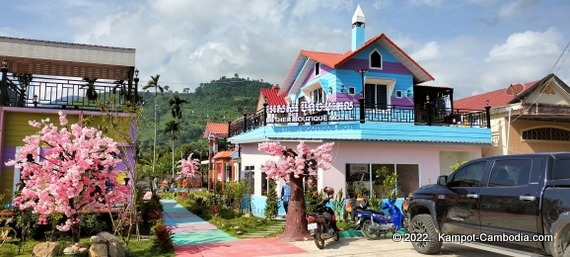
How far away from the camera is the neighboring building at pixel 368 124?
556 inches

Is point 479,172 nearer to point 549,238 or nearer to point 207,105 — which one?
point 549,238

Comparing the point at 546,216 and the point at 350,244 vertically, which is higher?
the point at 546,216

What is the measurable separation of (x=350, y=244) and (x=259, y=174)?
658 cm

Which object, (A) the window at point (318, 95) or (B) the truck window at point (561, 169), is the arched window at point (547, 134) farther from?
(B) the truck window at point (561, 169)

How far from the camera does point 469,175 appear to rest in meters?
7.55

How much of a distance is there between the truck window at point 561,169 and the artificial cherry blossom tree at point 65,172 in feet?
28.0

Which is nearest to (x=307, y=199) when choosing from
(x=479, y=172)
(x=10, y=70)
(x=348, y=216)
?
(x=348, y=216)

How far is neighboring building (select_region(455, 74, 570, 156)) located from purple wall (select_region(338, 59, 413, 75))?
416 cm

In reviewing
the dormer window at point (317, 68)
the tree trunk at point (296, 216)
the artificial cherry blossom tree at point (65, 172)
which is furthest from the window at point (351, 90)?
the artificial cherry blossom tree at point (65, 172)

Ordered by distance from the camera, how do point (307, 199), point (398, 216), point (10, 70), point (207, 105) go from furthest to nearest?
point (207, 105), point (10, 70), point (307, 199), point (398, 216)

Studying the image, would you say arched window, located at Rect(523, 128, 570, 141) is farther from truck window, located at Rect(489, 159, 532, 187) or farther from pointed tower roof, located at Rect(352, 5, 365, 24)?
truck window, located at Rect(489, 159, 532, 187)

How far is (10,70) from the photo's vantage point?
13922mm

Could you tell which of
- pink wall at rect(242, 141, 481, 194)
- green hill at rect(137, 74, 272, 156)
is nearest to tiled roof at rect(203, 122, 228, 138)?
pink wall at rect(242, 141, 481, 194)

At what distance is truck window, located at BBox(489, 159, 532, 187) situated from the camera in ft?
20.9
